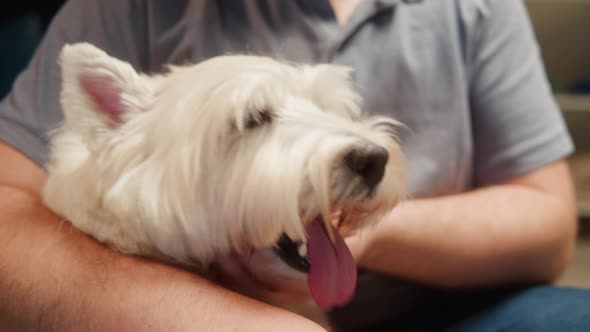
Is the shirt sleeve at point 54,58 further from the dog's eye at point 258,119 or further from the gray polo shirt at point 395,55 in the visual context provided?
the dog's eye at point 258,119

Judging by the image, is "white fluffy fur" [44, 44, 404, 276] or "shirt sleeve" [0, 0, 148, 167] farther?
"shirt sleeve" [0, 0, 148, 167]

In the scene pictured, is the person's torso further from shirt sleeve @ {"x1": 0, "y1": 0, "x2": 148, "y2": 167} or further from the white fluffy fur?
the white fluffy fur

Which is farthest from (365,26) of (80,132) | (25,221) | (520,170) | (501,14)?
(25,221)

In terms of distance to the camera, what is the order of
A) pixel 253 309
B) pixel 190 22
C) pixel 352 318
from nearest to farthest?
pixel 253 309 < pixel 190 22 < pixel 352 318

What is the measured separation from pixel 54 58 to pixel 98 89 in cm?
25

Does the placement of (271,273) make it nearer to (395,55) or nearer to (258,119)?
(258,119)

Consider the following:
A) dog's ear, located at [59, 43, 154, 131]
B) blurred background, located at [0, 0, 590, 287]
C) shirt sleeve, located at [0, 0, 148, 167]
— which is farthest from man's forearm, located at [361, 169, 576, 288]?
blurred background, located at [0, 0, 590, 287]

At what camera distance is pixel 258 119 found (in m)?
0.62

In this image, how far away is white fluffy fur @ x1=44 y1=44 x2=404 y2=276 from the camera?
567 millimetres

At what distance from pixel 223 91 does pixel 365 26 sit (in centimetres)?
33

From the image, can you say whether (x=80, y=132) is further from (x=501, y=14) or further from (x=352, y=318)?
(x=501, y=14)

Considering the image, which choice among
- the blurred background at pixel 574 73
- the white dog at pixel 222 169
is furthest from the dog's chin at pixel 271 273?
the blurred background at pixel 574 73

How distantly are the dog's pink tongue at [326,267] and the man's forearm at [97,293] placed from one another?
6cm

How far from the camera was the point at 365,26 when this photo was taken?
2.72ft
